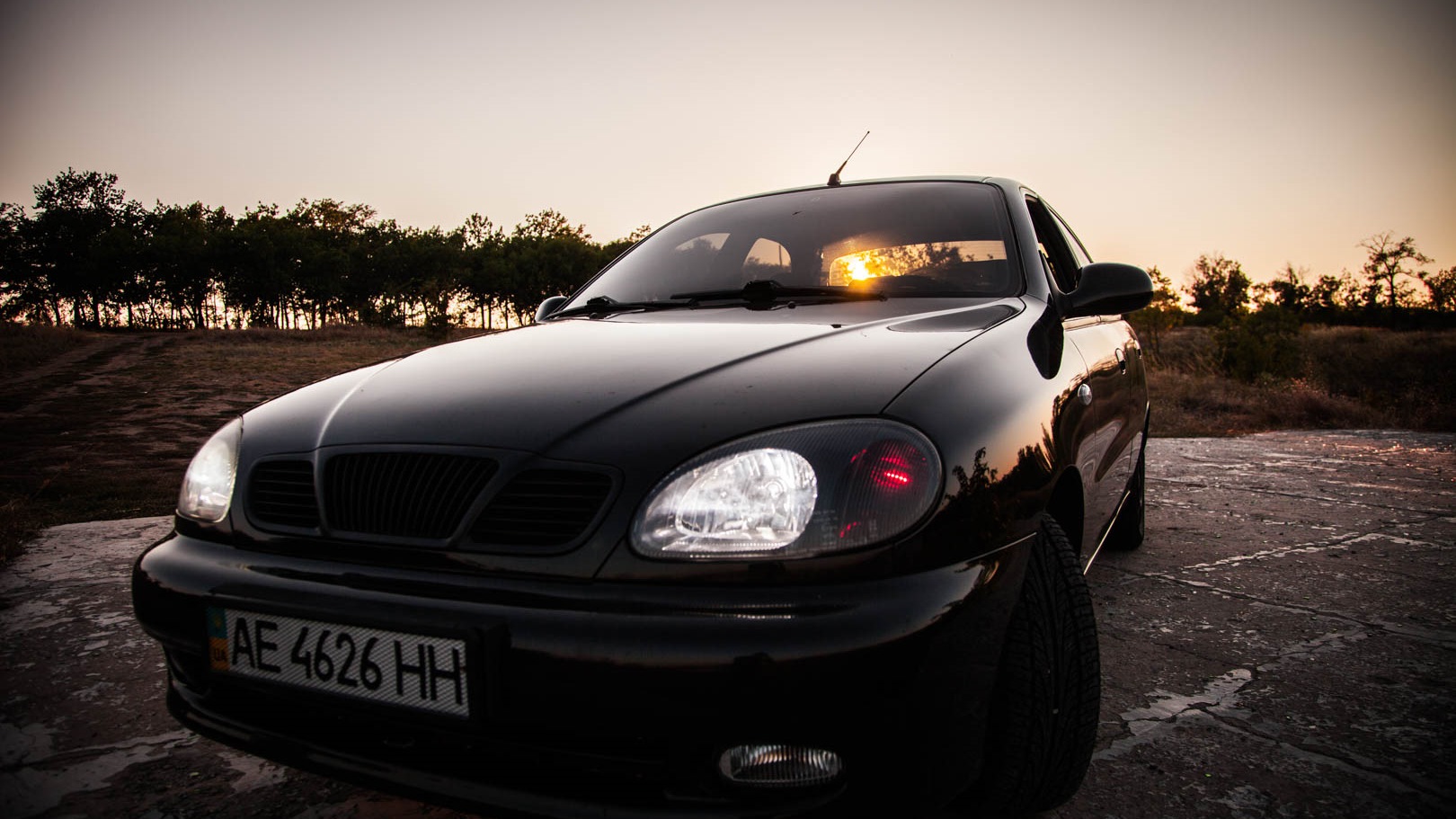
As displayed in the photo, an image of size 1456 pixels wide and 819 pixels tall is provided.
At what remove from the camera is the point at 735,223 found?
2.69 m

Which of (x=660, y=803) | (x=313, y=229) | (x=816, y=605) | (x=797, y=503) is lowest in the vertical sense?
(x=660, y=803)

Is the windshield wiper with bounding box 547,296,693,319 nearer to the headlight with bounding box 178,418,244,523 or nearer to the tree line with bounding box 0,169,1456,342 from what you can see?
the headlight with bounding box 178,418,244,523

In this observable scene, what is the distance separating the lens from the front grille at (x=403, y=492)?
1.21 meters

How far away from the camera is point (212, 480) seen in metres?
1.52

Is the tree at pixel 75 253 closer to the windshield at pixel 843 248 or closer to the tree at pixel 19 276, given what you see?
the tree at pixel 19 276

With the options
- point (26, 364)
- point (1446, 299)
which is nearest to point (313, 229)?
point (26, 364)

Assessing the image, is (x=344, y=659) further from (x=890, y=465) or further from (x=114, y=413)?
(x=114, y=413)

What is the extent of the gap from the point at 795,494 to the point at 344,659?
0.69m

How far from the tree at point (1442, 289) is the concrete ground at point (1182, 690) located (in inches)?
2563

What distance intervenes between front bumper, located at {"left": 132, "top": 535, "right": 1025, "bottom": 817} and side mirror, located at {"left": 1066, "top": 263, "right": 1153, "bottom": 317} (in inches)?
47.7

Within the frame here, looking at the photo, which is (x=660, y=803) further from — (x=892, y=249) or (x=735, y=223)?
(x=735, y=223)

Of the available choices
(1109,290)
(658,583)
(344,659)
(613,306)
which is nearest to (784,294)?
(613,306)

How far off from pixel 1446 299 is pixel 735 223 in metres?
68.4

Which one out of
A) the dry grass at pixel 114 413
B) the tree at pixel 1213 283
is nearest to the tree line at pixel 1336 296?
the tree at pixel 1213 283
